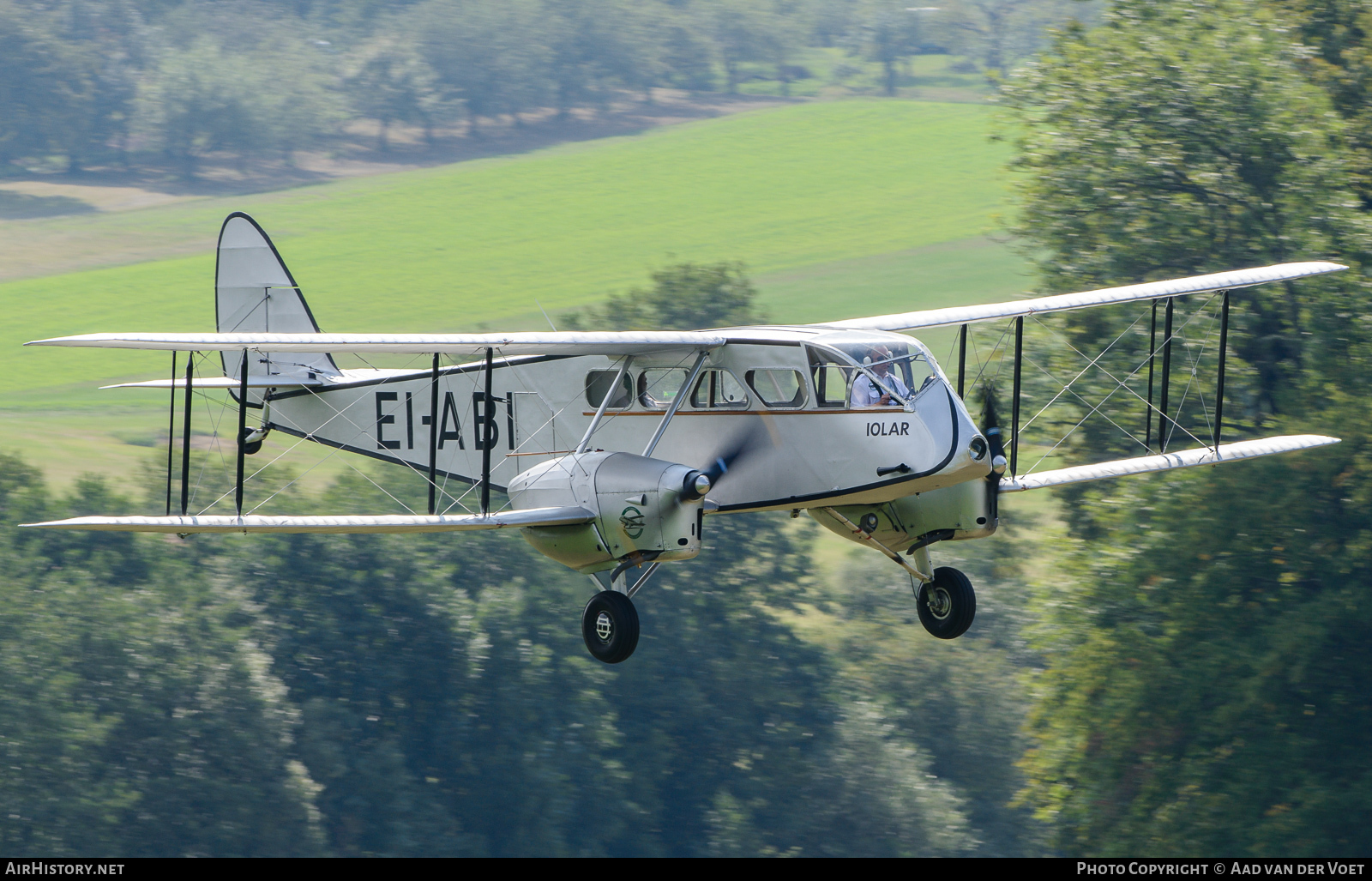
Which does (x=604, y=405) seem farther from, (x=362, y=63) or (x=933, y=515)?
(x=362, y=63)

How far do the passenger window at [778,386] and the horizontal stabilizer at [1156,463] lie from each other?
2.96 meters

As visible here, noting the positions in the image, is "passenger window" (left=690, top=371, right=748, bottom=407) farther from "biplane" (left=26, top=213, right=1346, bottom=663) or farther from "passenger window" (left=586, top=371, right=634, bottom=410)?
"passenger window" (left=586, top=371, right=634, bottom=410)

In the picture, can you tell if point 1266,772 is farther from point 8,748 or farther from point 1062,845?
point 8,748

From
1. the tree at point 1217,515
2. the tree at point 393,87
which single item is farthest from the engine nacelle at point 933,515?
the tree at point 393,87

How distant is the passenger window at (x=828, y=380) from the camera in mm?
17422

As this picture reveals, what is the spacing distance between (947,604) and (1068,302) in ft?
14.4

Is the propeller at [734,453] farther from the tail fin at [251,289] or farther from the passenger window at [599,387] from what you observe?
the tail fin at [251,289]

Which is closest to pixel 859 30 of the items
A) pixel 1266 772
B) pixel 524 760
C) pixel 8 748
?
pixel 524 760

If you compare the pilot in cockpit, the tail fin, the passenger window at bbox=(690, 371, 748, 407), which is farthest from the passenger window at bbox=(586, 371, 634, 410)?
the tail fin

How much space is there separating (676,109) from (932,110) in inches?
742

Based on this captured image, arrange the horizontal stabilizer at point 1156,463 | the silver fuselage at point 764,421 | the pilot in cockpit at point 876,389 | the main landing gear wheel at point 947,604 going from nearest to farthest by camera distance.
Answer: the silver fuselage at point 764,421 < the pilot in cockpit at point 876,389 < the main landing gear wheel at point 947,604 < the horizontal stabilizer at point 1156,463

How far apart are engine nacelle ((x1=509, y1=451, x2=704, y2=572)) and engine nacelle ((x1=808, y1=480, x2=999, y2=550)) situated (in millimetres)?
1862

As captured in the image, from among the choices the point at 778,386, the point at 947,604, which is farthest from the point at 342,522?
the point at 947,604
